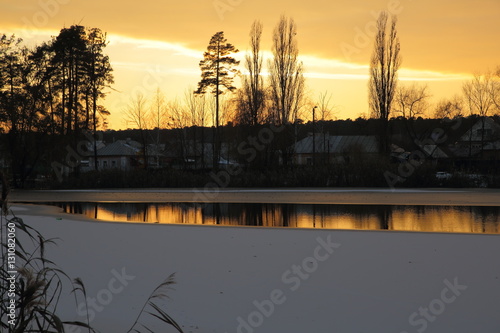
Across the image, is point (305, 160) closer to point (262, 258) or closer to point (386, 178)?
point (386, 178)

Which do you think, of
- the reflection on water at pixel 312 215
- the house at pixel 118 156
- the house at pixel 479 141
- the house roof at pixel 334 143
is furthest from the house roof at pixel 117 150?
the reflection on water at pixel 312 215

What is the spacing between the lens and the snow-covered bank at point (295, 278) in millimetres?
6668

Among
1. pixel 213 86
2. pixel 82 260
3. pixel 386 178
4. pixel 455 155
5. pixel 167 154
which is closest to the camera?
pixel 82 260

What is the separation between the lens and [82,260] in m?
10.0

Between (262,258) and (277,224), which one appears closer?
(262,258)

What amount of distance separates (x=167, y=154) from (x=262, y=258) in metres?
55.0

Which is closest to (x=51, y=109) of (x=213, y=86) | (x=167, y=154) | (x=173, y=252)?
(x=213, y=86)

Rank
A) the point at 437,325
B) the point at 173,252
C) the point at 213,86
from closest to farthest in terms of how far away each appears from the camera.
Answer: the point at 437,325 → the point at 173,252 → the point at 213,86

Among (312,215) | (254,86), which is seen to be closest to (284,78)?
(254,86)

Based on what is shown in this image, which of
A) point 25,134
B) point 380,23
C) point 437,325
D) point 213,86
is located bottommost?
point 437,325

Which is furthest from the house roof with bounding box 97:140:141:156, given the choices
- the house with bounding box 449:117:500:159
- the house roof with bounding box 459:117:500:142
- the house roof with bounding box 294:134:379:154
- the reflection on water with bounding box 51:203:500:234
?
the reflection on water with bounding box 51:203:500:234

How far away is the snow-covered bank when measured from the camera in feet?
21.9

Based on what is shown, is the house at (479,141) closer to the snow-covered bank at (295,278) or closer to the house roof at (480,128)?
the house roof at (480,128)

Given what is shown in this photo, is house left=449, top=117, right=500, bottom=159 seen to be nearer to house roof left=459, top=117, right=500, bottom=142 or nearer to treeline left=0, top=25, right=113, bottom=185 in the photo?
house roof left=459, top=117, right=500, bottom=142
